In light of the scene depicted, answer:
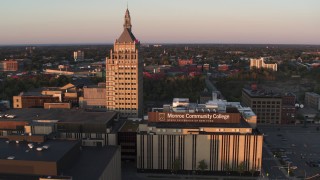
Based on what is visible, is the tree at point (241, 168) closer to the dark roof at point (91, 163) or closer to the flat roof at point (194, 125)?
the flat roof at point (194, 125)

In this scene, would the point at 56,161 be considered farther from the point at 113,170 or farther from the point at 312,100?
the point at 312,100

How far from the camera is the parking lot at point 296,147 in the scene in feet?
292

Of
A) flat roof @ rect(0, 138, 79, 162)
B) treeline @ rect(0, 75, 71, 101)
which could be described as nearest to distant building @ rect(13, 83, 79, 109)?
treeline @ rect(0, 75, 71, 101)

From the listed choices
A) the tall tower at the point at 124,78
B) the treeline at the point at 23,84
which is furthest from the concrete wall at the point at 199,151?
the treeline at the point at 23,84

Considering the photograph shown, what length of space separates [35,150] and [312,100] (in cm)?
12967

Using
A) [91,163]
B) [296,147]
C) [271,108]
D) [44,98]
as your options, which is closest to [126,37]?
[44,98]

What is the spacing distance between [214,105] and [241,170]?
21.0 metres

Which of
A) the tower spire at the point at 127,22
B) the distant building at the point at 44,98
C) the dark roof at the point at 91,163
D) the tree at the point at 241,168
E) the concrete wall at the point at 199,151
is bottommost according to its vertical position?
the tree at the point at 241,168

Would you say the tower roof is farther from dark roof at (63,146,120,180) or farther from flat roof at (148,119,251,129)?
dark roof at (63,146,120,180)

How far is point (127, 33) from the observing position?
11519 cm

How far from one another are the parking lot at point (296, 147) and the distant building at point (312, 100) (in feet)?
85.9

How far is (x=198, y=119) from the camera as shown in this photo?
87.5m

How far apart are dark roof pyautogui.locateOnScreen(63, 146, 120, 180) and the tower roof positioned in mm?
47402

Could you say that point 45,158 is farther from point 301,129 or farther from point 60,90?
point 301,129
